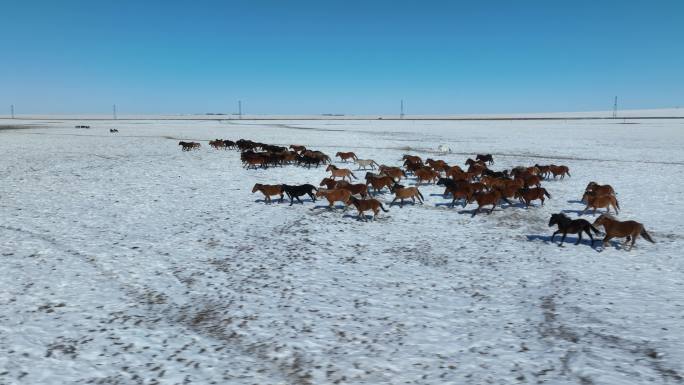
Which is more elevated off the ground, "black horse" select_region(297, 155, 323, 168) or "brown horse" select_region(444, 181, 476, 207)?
"black horse" select_region(297, 155, 323, 168)

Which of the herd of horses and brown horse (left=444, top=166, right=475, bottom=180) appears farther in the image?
brown horse (left=444, top=166, right=475, bottom=180)

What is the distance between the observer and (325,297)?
6730mm

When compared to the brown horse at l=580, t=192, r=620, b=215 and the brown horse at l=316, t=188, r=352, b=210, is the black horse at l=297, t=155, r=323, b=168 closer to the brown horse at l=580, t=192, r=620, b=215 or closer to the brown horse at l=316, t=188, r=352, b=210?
the brown horse at l=316, t=188, r=352, b=210

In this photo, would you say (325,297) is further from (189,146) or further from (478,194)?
(189,146)

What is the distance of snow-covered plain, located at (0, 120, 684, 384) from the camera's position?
486 centimetres

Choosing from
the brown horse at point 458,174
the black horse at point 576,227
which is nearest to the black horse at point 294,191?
the brown horse at point 458,174

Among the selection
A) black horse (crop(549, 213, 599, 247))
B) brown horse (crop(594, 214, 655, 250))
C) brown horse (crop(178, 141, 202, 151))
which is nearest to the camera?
brown horse (crop(594, 214, 655, 250))

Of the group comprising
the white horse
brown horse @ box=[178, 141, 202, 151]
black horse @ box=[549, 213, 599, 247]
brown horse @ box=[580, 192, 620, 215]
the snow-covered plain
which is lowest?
the snow-covered plain

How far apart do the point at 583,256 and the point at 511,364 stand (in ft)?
15.8

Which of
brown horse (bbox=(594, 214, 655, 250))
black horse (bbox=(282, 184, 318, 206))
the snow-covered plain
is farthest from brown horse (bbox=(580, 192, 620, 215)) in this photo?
black horse (bbox=(282, 184, 318, 206))

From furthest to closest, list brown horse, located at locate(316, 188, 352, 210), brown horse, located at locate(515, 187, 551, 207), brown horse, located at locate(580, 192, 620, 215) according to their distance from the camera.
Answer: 1. brown horse, located at locate(515, 187, 551, 207)
2. brown horse, located at locate(316, 188, 352, 210)
3. brown horse, located at locate(580, 192, 620, 215)

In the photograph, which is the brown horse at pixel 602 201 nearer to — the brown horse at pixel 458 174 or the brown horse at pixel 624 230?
the brown horse at pixel 624 230

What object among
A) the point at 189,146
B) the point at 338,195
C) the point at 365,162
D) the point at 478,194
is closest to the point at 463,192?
the point at 478,194

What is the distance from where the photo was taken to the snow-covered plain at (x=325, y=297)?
4.86m
